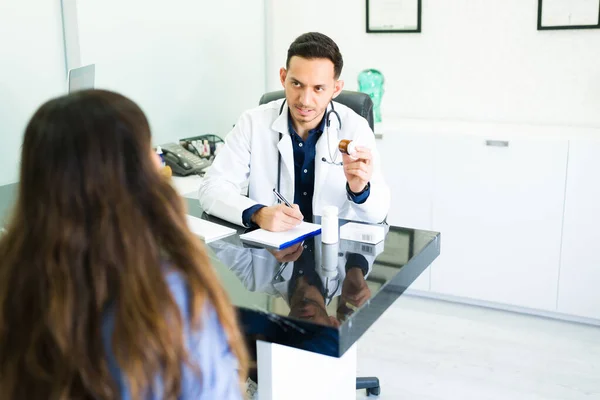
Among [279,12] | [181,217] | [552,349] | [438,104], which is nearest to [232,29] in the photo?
[279,12]

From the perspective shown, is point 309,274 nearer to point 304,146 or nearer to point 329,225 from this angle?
point 329,225

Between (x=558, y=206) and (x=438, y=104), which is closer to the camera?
(x=558, y=206)

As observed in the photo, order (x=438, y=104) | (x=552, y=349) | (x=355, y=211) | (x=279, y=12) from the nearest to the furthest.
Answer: (x=355, y=211) < (x=552, y=349) < (x=438, y=104) < (x=279, y=12)

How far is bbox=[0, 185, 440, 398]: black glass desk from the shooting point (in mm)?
1348

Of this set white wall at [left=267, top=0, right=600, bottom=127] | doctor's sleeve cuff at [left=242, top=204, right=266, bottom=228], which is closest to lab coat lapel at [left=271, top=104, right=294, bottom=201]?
doctor's sleeve cuff at [left=242, top=204, right=266, bottom=228]

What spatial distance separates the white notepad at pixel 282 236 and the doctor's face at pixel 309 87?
0.47 m

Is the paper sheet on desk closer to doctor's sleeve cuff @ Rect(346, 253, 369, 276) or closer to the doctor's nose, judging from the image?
doctor's sleeve cuff @ Rect(346, 253, 369, 276)

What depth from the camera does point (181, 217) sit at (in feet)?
3.31

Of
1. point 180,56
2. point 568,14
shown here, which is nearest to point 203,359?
point 180,56

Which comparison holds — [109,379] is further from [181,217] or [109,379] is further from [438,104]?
[438,104]

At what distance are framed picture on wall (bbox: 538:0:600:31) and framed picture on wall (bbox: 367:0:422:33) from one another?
62 centimetres

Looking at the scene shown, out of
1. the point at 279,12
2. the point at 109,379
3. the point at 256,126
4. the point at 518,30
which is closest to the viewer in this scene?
the point at 109,379

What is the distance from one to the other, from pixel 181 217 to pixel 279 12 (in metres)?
3.17

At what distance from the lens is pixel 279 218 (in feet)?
6.25
